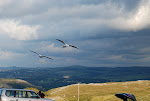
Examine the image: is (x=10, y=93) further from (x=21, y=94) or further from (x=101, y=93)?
(x=101, y=93)

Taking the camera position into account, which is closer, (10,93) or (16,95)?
(10,93)

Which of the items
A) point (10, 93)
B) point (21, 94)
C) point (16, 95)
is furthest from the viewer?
point (21, 94)

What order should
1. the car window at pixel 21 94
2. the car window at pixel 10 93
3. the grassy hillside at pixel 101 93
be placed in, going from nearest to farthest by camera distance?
the car window at pixel 10 93
the car window at pixel 21 94
the grassy hillside at pixel 101 93

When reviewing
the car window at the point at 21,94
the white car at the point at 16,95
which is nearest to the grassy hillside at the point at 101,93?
the white car at the point at 16,95

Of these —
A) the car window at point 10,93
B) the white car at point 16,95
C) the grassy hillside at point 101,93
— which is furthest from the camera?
the grassy hillside at point 101,93

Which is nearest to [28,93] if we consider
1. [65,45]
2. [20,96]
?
[20,96]

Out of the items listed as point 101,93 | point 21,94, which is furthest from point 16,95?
point 101,93

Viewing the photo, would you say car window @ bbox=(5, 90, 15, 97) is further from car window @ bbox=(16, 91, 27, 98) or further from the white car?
car window @ bbox=(16, 91, 27, 98)

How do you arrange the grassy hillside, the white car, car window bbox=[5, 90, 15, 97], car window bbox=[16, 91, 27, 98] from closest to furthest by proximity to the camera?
the white car
car window bbox=[5, 90, 15, 97]
car window bbox=[16, 91, 27, 98]
the grassy hillside

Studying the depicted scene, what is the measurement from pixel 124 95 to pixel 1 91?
→ 12.5m

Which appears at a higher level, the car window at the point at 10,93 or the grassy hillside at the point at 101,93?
the car window at the point at 10,93

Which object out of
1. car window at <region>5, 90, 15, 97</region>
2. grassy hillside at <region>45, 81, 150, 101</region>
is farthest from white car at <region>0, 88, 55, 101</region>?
grassy hillside at <region>45, 81, 150, 101</region>

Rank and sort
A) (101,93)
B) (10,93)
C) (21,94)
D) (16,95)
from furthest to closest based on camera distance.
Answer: (101,93)
(21,94)
(16,95)
(10,93)

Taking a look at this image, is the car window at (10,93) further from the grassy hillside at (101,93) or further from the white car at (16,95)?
the grassy hillside at (101,93)
